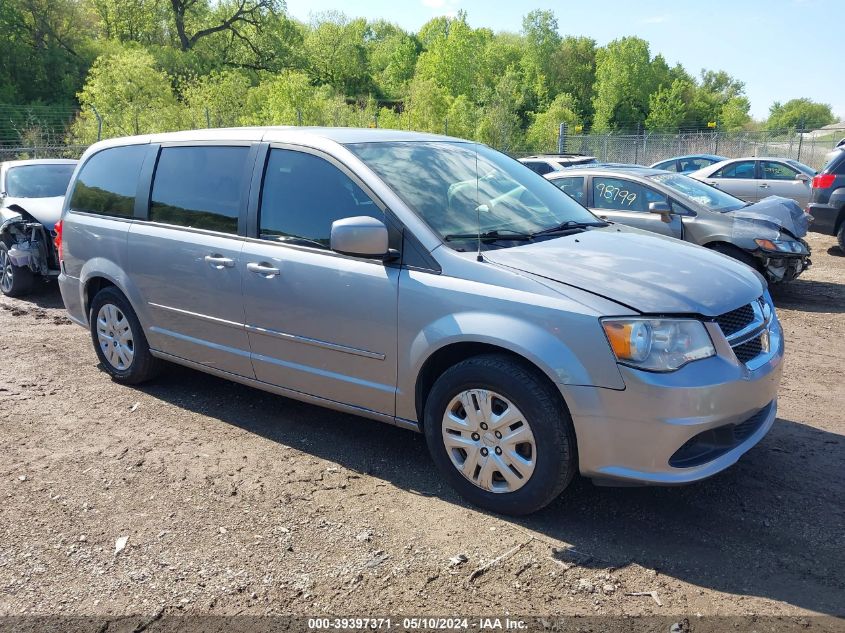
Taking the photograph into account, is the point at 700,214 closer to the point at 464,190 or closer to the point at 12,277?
the point at 464,190

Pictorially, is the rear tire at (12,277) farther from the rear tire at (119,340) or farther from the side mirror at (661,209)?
the side mirror at (661,209)

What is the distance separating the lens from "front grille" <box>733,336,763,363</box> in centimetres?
337

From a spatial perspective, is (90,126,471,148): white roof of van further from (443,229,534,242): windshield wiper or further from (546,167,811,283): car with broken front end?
(546,167,811,283): car with broken front end

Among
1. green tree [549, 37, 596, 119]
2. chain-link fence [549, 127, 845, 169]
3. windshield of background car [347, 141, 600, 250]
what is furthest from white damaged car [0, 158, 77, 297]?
green tree [549, 37, 596, 119]

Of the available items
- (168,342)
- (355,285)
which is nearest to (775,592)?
(355,285)

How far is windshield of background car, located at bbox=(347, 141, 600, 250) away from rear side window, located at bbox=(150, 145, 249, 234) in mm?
890

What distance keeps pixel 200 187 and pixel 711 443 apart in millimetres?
3404

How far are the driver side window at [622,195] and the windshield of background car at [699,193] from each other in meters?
0.21

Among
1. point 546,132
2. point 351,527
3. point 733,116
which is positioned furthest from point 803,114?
point 351,527

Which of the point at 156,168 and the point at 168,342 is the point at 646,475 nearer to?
the point at 168,342

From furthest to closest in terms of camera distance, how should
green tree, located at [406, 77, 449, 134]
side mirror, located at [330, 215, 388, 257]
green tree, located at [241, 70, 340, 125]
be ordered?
green tree, located at [406, 77, 449, 134]
green tree, located at [241, 70, 340, 125]
side mirror, located at [330, 215, 388, 257]

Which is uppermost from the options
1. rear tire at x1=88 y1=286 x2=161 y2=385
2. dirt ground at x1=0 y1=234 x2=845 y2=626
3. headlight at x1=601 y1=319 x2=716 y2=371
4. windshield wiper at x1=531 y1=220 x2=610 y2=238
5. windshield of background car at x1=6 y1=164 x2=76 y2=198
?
windshield wiper at x1=531 y1=220 x2=610 y2=238

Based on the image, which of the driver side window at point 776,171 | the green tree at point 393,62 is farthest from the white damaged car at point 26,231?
the green tree at point 393,62

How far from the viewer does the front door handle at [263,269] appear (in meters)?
4.13
